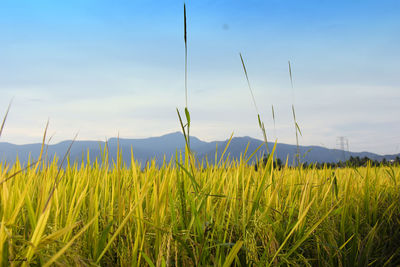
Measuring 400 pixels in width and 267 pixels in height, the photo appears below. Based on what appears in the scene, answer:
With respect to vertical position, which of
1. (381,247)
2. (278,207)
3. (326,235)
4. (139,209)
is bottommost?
(381,247)

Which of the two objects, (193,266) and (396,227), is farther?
(396,227)

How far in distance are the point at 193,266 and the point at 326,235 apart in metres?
0.94

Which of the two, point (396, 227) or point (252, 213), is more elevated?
point (252, 213)

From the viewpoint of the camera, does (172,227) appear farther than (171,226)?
Yes

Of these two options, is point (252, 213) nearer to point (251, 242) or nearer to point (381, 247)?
point (251, 242)

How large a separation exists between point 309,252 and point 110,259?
107cm

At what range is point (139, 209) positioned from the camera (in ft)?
3.79

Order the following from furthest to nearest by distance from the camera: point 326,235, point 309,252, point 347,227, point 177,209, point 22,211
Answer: point 347,227 < point 326,235 < point 309,252 < point 177,209 < point 22,211

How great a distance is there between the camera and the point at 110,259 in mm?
1248

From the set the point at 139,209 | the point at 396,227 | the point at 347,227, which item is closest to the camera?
the point at 139,209

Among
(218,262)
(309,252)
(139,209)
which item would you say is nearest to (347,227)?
(309,252)

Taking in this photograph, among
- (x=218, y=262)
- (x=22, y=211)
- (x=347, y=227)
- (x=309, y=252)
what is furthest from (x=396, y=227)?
(x=22, y=211)

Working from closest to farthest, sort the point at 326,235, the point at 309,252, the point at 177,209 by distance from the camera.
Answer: the point at 177,209
the point at 309,252
the point at 326,235

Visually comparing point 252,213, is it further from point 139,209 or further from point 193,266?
point 139,209
